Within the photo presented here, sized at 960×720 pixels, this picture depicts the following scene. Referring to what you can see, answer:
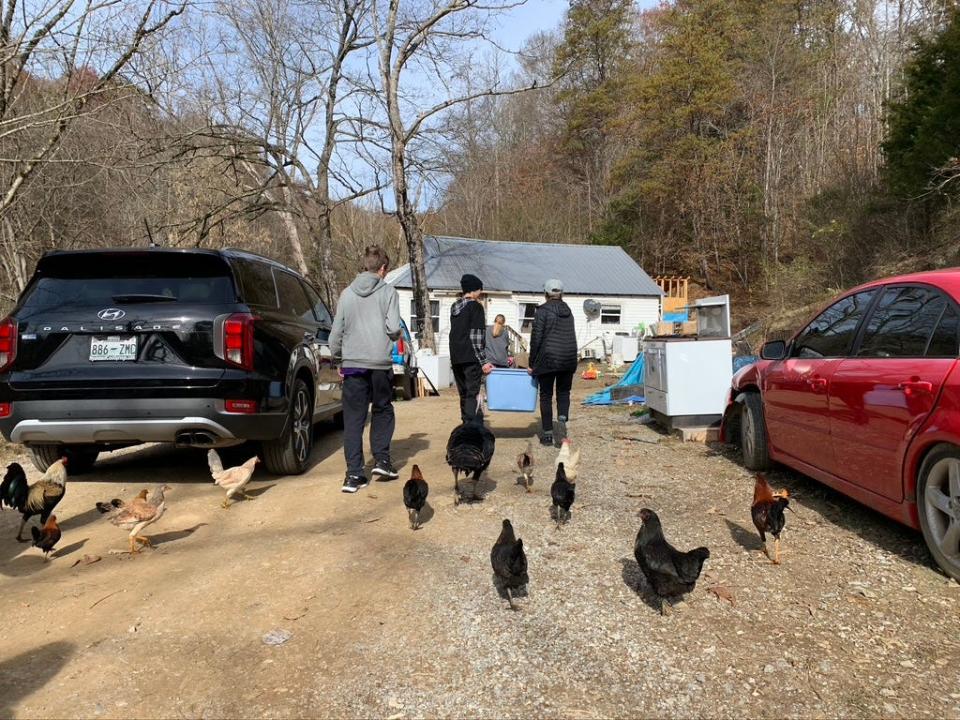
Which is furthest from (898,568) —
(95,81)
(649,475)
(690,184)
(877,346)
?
(690,184)

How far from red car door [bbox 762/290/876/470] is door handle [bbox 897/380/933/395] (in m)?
0.76

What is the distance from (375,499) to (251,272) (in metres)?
2.23

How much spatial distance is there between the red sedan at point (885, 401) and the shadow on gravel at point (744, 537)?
64cm

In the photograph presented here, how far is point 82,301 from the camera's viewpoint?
484cm

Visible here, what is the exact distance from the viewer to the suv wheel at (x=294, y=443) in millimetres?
5512

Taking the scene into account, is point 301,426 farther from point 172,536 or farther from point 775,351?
point 775,351

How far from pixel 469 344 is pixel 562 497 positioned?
7.74 feet

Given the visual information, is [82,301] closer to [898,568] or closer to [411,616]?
[411,616]

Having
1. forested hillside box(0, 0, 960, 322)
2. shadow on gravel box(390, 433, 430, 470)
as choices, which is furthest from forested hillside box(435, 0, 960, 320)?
shadow on gravel box(390, 433, 430, 470)

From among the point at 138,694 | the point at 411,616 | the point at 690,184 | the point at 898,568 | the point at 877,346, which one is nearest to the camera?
the point at 138,694

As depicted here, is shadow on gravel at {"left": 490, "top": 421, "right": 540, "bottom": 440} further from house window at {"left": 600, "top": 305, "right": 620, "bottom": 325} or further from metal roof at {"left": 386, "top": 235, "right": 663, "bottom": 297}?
house window at {"left": 600, "top": 305, "right": 620, "bottom": 325}

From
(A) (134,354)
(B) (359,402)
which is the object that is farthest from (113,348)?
(B) (359,402)

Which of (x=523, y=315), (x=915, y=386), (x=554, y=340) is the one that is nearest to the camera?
(x=915, y=386)

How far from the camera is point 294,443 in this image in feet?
18.6
